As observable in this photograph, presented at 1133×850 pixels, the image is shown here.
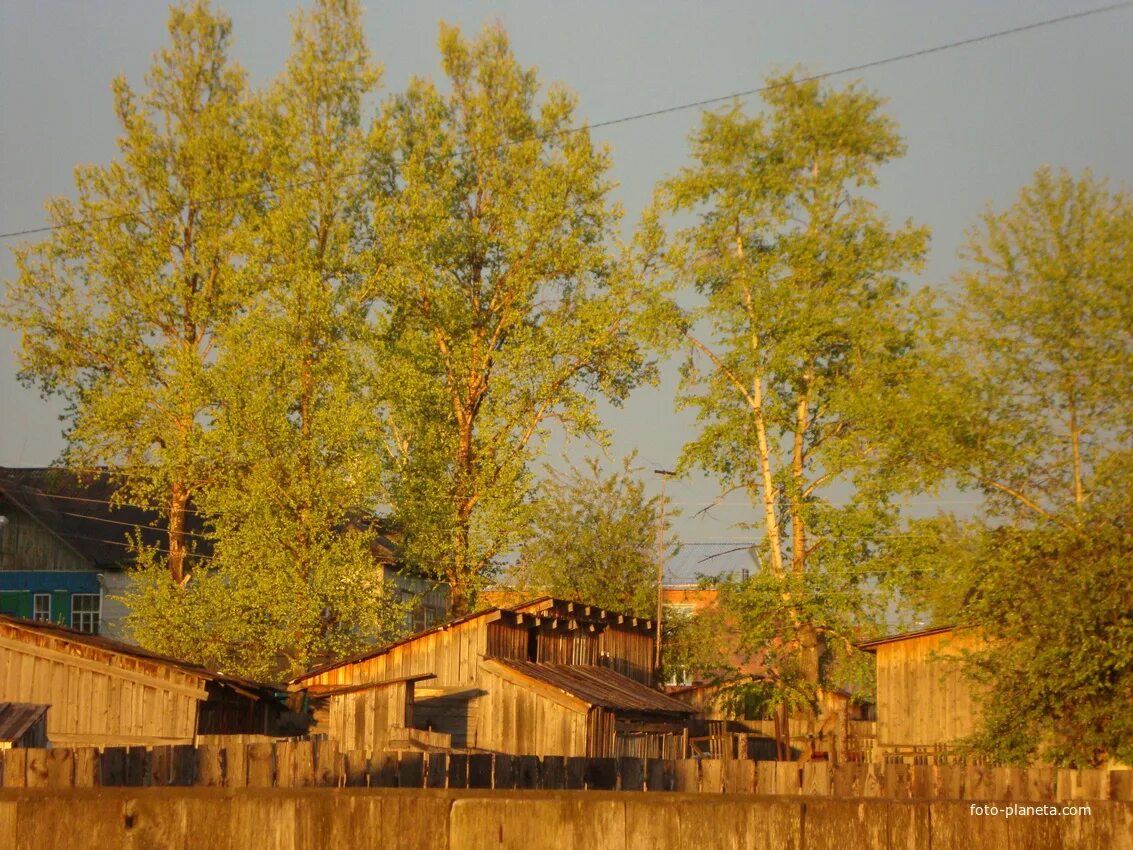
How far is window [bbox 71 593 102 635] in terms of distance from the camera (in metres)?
51.9

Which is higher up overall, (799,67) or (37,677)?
(799,67)

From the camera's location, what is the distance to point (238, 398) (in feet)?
133

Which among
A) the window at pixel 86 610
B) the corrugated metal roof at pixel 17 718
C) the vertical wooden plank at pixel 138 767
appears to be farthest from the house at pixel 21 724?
the window at pixel 86 610

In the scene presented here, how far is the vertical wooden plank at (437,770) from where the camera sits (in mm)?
11344

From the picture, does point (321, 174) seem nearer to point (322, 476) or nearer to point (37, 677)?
point (322, 476)

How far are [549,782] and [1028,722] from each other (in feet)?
38.2

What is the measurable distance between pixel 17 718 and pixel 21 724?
0.42 metres

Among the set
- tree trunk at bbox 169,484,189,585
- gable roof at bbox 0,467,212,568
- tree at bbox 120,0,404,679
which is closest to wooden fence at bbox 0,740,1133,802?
tree at bbox 120,0,404,679

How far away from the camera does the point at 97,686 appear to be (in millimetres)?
27141

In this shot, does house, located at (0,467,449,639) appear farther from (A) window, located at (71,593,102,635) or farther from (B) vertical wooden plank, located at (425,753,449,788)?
(B) vertical wooden plank, located at (425,753,449,788)

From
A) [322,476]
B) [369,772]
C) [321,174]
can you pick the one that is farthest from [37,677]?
[321,174]

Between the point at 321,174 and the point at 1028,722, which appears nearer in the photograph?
the point at 1028,722

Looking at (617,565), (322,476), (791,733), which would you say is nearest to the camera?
(322,476)

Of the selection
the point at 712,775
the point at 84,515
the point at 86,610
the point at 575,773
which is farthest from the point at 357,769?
the point at 84,515
